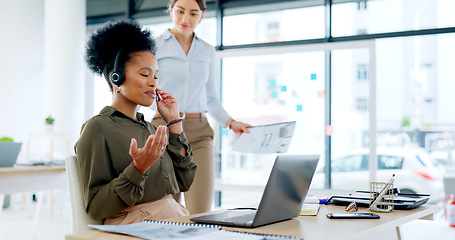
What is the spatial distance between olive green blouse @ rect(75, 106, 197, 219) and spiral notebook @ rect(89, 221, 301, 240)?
0.65ft

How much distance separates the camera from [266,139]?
219 cm

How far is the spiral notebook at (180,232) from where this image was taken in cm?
102

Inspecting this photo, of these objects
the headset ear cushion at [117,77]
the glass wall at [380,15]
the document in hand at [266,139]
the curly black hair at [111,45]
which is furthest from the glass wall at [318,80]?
the headset ear cushion at [117,77]

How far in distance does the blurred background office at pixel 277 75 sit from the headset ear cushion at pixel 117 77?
343cm

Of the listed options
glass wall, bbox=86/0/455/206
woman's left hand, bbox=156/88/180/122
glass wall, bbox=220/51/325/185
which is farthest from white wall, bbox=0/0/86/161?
woman's left hand, bbox=156/88/180/122

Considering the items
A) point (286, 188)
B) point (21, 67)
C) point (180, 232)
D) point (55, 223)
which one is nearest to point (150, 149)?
point (180, 232)

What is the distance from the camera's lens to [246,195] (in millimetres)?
6234

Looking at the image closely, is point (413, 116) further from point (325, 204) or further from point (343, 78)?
point (325, 204)

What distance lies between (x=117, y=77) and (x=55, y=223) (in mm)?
3866

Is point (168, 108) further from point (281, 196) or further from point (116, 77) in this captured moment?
point (281, 196)

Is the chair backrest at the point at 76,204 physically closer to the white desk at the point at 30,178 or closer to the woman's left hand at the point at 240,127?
the woman's left hand at the point at 240,127

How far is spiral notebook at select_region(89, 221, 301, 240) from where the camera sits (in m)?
1.02

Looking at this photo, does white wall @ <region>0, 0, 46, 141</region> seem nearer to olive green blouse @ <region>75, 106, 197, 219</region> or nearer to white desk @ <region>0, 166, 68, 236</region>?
white desk @ <region>0, 166, 68, 236</region>

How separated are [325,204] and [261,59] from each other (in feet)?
14.0
